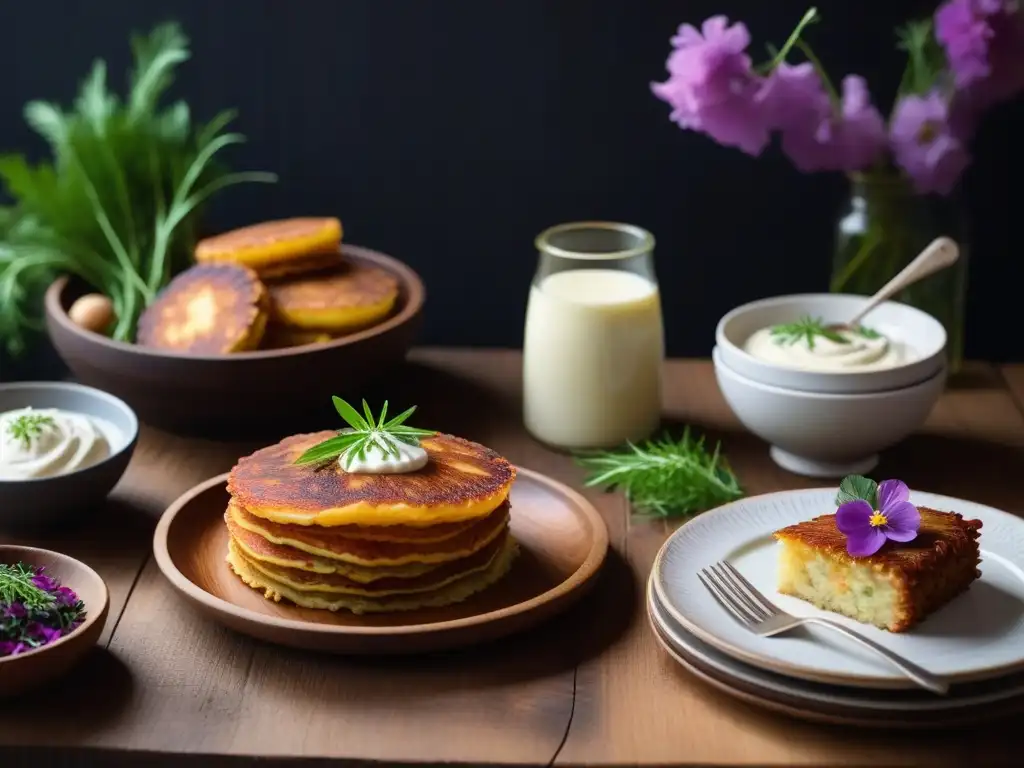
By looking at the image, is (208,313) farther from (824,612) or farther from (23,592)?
(824,612)

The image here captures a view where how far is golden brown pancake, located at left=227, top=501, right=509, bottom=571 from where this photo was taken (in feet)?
4.48

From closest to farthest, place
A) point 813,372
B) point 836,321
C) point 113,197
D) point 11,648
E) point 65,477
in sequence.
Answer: point 11,648
point 65,477
point 813,372
point 836,321
point 113,197

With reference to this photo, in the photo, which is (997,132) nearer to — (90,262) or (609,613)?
(609,613)

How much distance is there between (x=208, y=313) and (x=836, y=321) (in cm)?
82

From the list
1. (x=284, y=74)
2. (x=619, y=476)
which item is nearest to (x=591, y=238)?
(x=619, y=476)

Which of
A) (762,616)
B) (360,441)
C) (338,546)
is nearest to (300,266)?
(360,441)

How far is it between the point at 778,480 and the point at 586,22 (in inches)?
30.7

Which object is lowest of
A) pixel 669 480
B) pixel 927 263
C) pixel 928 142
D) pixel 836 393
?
pixel 669 480

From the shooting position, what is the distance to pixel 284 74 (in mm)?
2197

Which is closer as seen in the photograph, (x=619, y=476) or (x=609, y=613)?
(x=609, y=613)

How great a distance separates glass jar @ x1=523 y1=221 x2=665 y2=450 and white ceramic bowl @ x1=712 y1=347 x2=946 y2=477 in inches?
4.4

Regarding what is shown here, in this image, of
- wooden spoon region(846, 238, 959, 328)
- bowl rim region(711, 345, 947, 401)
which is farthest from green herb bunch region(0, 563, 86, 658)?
wooden spoon region(846, 238, 959, 328)

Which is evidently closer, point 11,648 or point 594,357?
point 11,648

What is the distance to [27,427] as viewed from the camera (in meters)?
1.58
